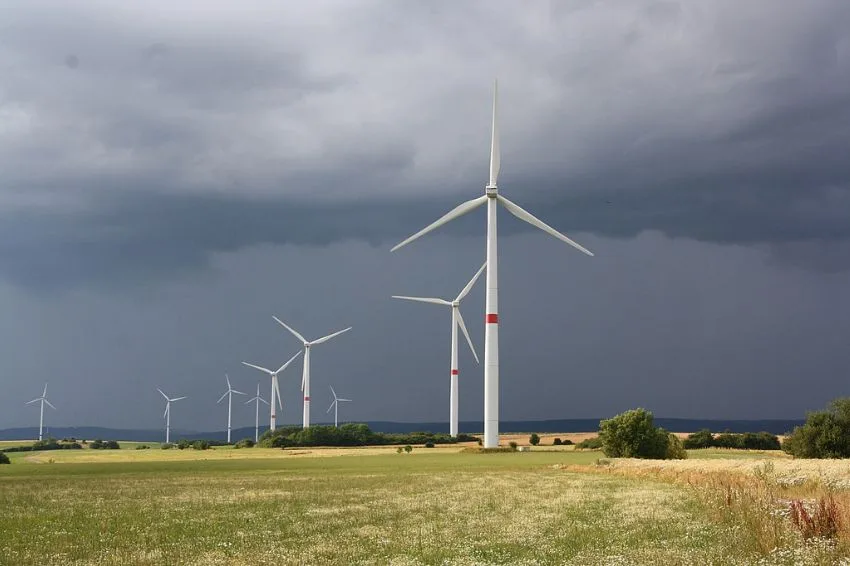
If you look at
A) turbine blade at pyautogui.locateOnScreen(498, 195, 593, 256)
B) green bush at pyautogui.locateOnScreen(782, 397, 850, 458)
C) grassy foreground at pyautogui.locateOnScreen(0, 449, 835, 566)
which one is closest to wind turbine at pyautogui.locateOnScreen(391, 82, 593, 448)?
turbine blade at pyautogui.locateOnScreen(498, 195, 593, 256)

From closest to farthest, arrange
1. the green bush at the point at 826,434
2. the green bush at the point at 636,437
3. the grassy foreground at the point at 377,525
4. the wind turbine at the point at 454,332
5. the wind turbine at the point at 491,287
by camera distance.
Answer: the grassy foreground at the point at 377,525 → the green bush at the point at 826,434 → the green bush at the point at 636,437 → the wind turbine at the point at 491,287 → the wind turbine at the point at 454,332

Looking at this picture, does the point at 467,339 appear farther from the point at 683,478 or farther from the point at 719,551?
the point at 719,551

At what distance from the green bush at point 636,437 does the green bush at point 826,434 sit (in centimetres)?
1328

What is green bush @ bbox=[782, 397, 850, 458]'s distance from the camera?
82812mm

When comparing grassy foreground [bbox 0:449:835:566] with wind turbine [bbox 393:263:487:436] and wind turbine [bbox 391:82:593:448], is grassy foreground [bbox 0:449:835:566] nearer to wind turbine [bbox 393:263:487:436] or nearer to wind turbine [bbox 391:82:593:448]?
wind turbine [bbox 391:82:593:448]

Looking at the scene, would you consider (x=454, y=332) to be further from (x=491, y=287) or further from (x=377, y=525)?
(x=377, y=525)

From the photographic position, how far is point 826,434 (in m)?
83.4

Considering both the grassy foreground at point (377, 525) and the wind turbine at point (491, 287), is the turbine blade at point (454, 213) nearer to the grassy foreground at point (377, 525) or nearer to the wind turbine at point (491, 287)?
the wind turbine at point (491, 287)

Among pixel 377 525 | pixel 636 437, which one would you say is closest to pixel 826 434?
pixel 636 437

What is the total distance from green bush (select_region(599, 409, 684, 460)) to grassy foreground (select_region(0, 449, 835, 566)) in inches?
1353

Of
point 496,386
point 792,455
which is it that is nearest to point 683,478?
point 792,455

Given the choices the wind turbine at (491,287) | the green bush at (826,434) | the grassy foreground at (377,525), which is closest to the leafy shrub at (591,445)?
the wind turbine at (491,287)

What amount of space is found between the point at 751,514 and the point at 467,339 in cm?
12761

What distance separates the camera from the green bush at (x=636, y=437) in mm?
88562
